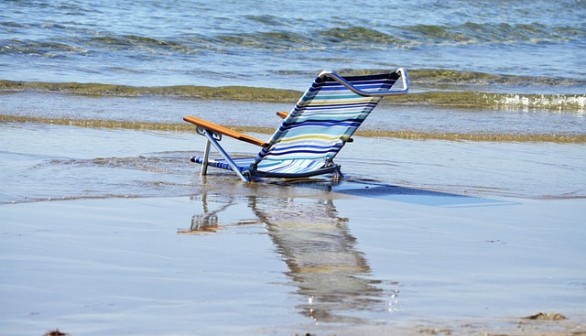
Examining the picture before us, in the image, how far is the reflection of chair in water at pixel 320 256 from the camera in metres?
4.63

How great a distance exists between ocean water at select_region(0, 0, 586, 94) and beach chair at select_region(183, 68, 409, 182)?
24.6ft

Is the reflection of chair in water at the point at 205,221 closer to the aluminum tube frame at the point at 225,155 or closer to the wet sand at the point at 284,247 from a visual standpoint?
the wet sand at the point at 284,247

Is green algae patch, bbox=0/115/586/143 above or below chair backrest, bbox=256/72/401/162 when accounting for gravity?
below

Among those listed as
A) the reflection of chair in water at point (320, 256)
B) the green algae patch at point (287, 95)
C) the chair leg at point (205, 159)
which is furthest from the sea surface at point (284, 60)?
the reflection of chair in water at point (320, 256)

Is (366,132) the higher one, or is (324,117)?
(324,117)

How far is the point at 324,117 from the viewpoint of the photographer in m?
7.82

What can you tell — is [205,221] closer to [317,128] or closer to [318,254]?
[318,254]

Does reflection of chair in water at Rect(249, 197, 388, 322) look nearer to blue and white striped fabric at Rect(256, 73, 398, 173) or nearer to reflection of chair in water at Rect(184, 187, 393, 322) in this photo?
reflection of chair in water at Rect(184, 187, 393, 322)

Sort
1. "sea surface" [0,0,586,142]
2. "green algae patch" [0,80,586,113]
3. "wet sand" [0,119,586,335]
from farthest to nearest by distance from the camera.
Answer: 1. "green algae patch" [0,80,586,113]
2. "sea surface" [0,0,586,142]
3. "wet sand" [0,119,586,335]

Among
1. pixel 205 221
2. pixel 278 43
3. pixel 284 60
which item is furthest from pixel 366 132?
pixel 278 43

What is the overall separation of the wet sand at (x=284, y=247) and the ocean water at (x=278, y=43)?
7.54 m

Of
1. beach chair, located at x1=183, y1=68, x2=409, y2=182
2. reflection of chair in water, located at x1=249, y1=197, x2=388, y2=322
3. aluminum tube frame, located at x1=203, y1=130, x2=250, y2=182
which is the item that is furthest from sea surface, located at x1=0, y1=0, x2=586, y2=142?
reflection of chair in water, located at x1=249, y1=197, x2=388, y2=322

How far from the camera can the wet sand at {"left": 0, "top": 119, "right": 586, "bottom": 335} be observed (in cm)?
441

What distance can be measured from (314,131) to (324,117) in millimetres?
154
